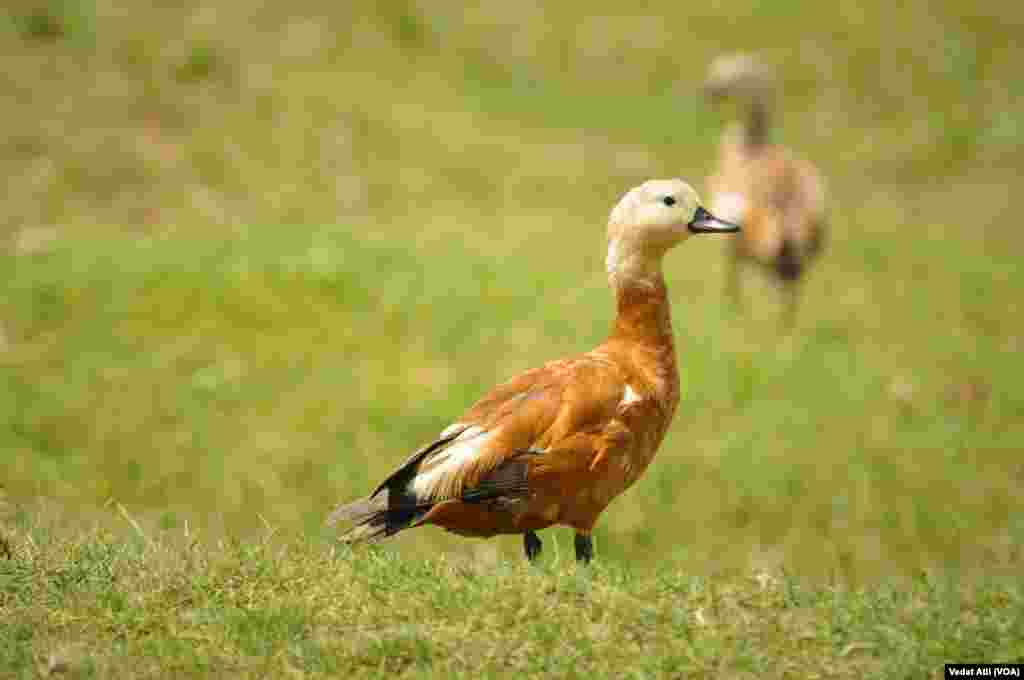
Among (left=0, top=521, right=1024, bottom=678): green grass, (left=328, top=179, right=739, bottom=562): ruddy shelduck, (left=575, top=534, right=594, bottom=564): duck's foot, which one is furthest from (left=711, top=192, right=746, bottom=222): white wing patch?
(left=0, top=521, right=1024, bottom=678): green grass

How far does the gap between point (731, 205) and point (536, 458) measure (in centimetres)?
818

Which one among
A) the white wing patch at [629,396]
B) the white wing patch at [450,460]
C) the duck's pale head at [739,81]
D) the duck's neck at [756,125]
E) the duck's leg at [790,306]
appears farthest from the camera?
the duck's pale head at [739,81]

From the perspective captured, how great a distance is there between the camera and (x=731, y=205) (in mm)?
13156

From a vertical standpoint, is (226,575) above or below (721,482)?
above

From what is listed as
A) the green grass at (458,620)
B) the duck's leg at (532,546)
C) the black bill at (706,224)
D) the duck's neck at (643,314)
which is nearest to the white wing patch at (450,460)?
the green grass at (458,620)

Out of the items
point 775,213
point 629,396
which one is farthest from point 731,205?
point 629,396

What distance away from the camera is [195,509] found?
9.60 metres

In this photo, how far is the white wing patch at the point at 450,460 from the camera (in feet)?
17.4

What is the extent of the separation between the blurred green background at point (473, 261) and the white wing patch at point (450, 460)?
2.24 meters

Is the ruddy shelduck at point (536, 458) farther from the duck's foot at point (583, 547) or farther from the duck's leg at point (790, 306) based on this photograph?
the duck's leg at point (790, 306)

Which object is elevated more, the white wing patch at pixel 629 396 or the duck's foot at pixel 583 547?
the white wing patch at pixel 629 396

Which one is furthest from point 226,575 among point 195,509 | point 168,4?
point 168,4

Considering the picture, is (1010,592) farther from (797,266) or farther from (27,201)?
(27,201)

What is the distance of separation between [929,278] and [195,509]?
27.4 feet
